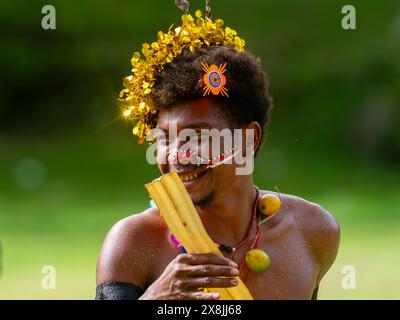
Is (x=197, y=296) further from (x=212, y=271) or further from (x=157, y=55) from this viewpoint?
(x=157, y=55)

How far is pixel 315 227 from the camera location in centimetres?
484

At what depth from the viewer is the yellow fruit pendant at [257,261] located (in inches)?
173

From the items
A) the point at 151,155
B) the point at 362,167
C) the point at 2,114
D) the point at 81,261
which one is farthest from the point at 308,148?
the point at 151,155

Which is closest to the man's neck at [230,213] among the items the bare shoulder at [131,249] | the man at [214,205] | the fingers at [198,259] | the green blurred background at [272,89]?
the man at [214,205]

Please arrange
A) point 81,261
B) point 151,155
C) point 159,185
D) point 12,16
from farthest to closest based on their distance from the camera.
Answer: point 12,16
point 81,261
point 151,155
point 159,185

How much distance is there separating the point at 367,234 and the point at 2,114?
10.3m

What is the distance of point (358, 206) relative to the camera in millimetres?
14531

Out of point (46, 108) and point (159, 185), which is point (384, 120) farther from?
point (159, 185)

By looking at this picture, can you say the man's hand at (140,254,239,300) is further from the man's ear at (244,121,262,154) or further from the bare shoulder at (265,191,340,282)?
the bare shoulder at (265,191,340,282)

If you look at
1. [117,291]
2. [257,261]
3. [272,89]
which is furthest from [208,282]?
[272,89]

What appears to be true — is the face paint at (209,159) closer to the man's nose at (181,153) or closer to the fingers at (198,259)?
the man's nose at (181,153)

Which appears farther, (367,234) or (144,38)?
(144,38)

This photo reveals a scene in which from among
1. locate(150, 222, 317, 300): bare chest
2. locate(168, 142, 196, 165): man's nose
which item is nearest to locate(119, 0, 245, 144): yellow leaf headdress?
locate(168, 142, 196, 165): man's nose

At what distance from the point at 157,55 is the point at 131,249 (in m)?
0.90
